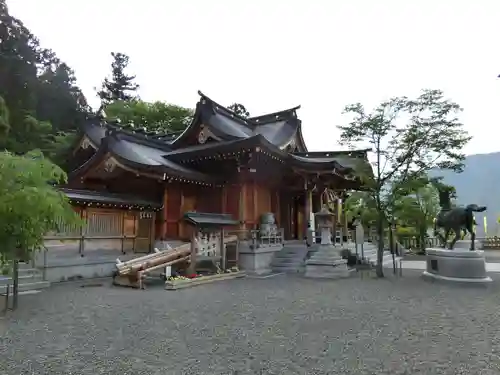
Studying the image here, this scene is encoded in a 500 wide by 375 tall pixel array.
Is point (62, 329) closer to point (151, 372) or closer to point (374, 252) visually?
point (151, 372)

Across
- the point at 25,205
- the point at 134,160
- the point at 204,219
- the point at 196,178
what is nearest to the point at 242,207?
the point at 196,178

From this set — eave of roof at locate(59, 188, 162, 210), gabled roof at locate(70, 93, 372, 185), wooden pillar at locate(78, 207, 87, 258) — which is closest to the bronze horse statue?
gabled roof at locate(70, 93, 372, 185)

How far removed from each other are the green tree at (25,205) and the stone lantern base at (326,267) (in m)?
8.98

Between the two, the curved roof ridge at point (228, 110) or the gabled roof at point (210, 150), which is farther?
the curved roof ridge at point (228, 110)

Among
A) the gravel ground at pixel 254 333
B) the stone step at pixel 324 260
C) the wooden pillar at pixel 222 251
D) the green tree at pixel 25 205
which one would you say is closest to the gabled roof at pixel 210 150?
the wooden pillar at pixel 222 251

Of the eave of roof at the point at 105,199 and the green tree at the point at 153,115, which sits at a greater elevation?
the green tree at the point at 153,115

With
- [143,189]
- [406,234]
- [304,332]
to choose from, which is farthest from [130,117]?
[304,332]

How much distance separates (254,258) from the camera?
15.1 metres

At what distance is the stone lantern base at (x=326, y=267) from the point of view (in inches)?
551

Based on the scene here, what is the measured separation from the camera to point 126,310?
27.1ft

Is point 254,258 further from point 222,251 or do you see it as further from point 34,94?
point 34,94

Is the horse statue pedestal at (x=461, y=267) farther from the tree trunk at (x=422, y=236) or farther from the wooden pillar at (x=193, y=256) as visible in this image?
the tree trunk at (x=422, y=236)

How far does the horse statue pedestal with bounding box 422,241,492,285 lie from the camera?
11.7 m

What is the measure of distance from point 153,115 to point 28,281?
2899cm
